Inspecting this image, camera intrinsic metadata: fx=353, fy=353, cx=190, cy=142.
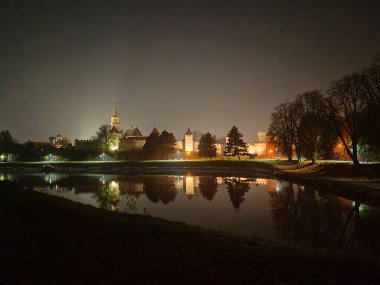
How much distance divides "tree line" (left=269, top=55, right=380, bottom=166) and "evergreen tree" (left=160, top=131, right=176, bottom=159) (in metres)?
49.8

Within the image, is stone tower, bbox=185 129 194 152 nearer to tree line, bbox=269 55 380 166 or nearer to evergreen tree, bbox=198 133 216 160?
evergreen tree, bbox=198 133 216 160

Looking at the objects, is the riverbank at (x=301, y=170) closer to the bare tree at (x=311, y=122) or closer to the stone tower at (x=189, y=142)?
the bare tree at (x=311, y=122)

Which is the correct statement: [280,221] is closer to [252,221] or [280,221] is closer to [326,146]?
[252,221]

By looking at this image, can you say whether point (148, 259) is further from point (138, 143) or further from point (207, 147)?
point (138, 143)

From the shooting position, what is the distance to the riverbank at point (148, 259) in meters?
7.79

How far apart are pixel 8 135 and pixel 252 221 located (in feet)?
450

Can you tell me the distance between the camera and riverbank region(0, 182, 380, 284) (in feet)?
25.6

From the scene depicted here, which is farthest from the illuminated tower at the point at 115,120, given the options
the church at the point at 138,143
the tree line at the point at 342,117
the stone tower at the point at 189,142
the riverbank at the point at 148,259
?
the riverbank at the point at 148,259

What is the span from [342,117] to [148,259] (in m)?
43.2

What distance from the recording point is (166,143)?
114 m

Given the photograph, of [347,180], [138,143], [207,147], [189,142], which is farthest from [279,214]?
[189,142]

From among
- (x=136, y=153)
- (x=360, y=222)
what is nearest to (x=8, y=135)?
(x=136, y=153)

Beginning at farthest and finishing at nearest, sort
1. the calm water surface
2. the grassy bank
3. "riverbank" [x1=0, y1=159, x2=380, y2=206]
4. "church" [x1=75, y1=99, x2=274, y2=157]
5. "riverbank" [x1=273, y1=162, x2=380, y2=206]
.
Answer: "church" [x1=75, y1=99, x2=274, y2=157] → the grassy bank → "riverbank" [x1=0, y1=159, x2=380, y2=206] → "riverbank" [x1=273, y1=162, x2=380, y2=206] → the calm water surface

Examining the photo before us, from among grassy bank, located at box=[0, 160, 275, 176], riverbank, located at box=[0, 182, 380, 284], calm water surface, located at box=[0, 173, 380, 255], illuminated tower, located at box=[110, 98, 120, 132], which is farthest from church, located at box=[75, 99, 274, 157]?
riverbank, located at box=[0, 182, 380, 284]
